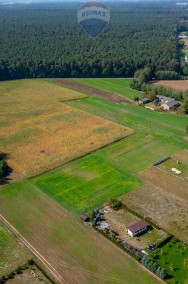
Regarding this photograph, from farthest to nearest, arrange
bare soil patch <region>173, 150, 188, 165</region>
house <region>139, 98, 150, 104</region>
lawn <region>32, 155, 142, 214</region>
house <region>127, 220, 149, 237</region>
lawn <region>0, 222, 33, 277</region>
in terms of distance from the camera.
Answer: house <region>139, 98, 150, 104</region>
bare soil patch <region>173, 150, 188, 165</region>
lawn <region>32, 155, 142, 214</region>
house <region>127, 220, 149, 237</region>
lawn <region>0, 222, 33, 277</region>

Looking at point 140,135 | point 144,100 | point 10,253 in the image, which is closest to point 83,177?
point 10,253

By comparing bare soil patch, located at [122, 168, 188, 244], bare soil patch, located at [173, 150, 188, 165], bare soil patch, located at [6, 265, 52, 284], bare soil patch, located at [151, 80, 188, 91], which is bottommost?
bare soil patch, located at [6, 265, 52, 284]

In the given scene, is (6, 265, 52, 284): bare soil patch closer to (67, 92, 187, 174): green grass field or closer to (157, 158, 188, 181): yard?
(67, 92, 187, 174): green grass field

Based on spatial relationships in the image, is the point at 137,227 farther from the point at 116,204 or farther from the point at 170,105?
the point at 170,105

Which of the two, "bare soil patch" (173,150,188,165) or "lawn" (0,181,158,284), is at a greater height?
"bare soil patch" (173,150,188,165)

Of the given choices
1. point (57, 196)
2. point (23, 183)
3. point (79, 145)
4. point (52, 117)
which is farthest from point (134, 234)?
point (52, 117)

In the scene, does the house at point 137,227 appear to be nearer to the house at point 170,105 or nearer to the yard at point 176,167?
the yard at point 176,167

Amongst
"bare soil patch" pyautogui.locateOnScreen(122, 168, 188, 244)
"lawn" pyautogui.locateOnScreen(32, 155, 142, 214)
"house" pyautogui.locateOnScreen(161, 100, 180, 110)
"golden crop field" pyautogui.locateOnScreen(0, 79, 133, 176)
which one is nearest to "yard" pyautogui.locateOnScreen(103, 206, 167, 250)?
"bare soil patch" pyautogui.locateOnScreen(122, 168, 188, 244)

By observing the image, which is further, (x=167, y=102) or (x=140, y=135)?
(x=167, y=102)
